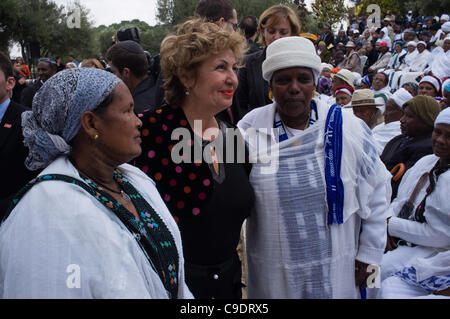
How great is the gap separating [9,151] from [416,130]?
375 centimetres

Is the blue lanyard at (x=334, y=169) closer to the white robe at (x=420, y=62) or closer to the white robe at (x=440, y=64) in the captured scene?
the white robe at (x=440, y=64)

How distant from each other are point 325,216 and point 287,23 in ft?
6.42

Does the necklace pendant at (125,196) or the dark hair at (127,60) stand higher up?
the dark hair at (127,60)

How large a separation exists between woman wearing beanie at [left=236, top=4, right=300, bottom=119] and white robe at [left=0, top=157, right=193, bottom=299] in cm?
255

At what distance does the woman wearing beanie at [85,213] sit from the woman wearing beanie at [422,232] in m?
1.91

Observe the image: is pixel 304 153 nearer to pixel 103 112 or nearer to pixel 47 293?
pixel 103 112

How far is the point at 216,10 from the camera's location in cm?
344

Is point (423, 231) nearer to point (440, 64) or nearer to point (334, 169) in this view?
point (334, 169)

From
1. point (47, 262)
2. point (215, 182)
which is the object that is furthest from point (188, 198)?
point (47, 262)

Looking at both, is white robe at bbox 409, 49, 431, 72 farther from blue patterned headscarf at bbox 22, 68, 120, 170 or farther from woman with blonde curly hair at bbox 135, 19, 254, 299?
blue patterned headscarf at bbox 22, 68, 120, 170

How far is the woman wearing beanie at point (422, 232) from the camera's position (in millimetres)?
2836

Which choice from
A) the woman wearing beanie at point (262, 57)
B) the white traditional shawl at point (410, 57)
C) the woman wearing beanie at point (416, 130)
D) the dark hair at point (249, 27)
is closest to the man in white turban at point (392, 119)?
the woman wearing beanie at point (416, 130)

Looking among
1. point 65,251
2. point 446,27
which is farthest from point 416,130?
point 446,27

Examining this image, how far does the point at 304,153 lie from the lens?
2.27m
